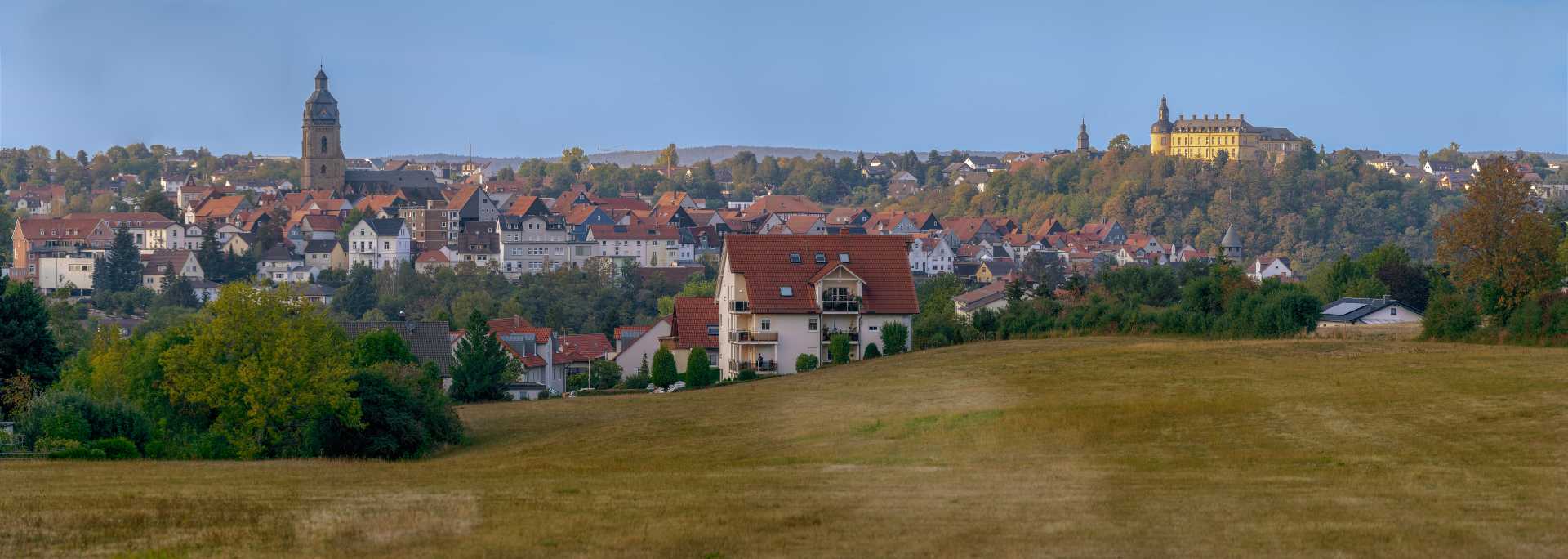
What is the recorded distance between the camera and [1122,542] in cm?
1444

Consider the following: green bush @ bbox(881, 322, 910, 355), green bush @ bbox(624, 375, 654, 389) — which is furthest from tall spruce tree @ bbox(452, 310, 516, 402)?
green bush @ bbox(881, 322, 910, 355)

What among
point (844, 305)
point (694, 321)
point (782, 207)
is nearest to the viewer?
point (844, 305)

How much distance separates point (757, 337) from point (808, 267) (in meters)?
2.91

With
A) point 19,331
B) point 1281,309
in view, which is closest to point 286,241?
point 19,331

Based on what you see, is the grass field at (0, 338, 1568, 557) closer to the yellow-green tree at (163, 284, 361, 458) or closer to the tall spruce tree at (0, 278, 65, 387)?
the yellow-green tree at (163, 284, 361, 458)

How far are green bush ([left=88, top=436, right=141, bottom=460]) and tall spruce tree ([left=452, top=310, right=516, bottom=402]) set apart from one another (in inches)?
622

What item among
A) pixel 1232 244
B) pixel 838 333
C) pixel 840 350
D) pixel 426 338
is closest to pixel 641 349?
pixel 426 338

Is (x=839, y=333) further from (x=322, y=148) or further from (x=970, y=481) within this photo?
(x=322, y=148)

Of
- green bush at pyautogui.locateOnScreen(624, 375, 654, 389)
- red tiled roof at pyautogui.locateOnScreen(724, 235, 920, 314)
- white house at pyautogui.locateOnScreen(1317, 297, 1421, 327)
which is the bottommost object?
green bush at pyautogui.locateOnScreen(624, 375, 654, 389)

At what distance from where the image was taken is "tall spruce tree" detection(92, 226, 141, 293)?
112 m

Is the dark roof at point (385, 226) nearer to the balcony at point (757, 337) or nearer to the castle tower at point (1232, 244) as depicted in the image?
the castle tower at point (1232, 244)

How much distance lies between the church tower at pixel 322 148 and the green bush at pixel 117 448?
137596 millimetres

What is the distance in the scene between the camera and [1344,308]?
171 feet

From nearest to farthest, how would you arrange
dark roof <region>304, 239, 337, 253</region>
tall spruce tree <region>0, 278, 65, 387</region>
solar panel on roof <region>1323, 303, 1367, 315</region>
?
tall spruce tree <region>0, 278, 65, 387</region> < solar panel on roof <region>1323, 303, 1367, 315</region> < dark roof <region>304, 239, 337, 253</region>
